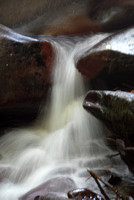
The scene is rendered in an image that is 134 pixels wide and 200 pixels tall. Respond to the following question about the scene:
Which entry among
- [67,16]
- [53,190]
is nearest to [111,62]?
[53,190]

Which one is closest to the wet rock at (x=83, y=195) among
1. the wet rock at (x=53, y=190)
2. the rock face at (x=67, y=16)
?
the wet rock at (x=53, y=190)

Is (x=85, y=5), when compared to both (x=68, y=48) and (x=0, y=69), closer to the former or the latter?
(x=68, y=48)

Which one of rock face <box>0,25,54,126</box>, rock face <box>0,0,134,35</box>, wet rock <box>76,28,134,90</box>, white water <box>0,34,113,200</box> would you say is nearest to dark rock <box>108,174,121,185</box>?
white water <box>0,34,113,200</box>

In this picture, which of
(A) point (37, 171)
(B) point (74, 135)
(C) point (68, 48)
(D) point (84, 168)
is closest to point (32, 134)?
(B) point (74, 135)

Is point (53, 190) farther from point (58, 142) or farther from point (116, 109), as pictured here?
point (58, 142)

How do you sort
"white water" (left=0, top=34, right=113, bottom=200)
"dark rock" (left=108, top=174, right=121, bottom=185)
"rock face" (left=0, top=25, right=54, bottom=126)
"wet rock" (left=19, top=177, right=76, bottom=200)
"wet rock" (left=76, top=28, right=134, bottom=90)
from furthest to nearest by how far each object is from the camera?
"rock face" (left=0, top=25, right=54, bottom=126)
"wet rock" (left=76, top=28, right=134, bottom=90)
"white water" (left=0, top=34, right=113, bottom=200)
"dark rock" (left=108, top=174, right=121, bottom=185)
"wet rock" (left=19, top=177, right=76, bottom=200)

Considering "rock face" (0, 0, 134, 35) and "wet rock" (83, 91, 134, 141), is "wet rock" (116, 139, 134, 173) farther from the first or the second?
"rock face" (0, 0, 134, 35)

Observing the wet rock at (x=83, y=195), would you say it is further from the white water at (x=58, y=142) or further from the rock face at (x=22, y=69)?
the rock face at (x=22, y=69)

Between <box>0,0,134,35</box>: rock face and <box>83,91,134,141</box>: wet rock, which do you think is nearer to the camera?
<box>83,91,134,141</box>: wet rock
